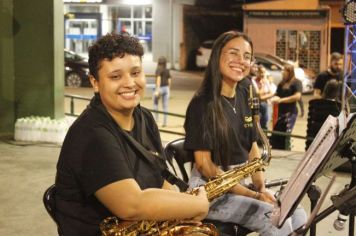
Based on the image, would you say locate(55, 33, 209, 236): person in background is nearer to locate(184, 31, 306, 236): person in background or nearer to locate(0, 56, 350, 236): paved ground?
locate(184, 31, 306, 236): person in background

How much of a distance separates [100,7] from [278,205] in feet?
106

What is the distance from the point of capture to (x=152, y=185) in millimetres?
2768

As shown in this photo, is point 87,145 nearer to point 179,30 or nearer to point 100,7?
point 179,30

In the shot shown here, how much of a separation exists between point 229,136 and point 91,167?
1547 millimetres

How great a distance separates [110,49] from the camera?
2.57 metres

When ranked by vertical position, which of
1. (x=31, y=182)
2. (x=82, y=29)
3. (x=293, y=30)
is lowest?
(x=31, y=182)

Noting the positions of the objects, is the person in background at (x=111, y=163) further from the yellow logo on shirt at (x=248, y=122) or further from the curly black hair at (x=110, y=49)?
the yellow logo on shirt at (x=248, y=122)

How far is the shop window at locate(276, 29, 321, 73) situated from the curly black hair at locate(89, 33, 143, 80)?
973 inches

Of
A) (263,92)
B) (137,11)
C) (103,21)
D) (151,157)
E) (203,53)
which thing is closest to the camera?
(151,157)

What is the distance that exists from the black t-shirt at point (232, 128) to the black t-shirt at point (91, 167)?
1.07m

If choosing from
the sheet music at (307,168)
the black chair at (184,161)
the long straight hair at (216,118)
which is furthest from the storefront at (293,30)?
the sheet music at (307,168)

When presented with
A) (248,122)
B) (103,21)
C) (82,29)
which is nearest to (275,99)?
(248,122)

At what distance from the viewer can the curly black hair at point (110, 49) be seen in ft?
8.44

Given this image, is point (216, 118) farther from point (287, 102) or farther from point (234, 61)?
point (287, 102)
